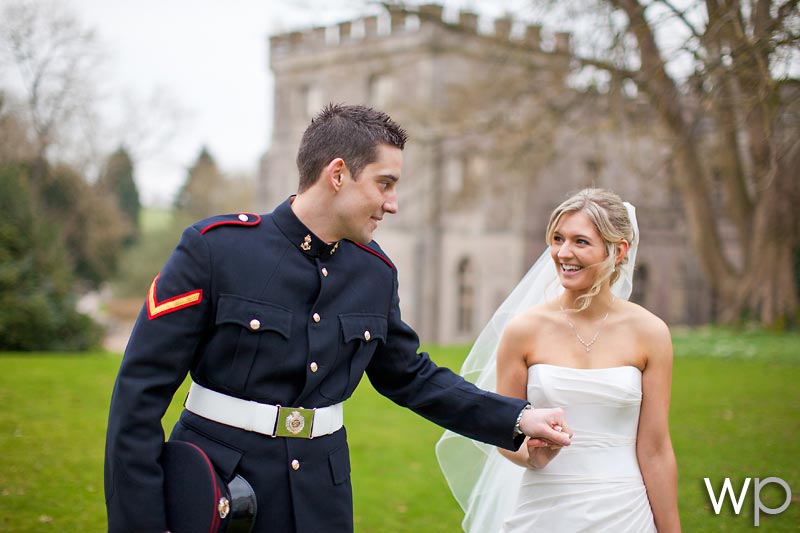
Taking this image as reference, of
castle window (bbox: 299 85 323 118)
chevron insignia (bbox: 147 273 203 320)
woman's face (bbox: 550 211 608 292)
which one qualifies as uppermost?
castle window (bbox: 299 85 323 118)

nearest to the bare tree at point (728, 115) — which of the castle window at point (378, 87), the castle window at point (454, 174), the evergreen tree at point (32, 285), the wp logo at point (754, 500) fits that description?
the wp logo at point (754, 500)

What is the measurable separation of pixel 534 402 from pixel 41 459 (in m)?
5.87

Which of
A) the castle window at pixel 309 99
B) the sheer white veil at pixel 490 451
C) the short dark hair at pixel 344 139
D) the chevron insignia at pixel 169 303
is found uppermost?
the castle window at pixel 309 99

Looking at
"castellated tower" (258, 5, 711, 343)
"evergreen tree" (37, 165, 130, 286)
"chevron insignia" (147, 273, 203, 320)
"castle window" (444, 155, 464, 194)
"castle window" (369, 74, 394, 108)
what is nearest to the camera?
"chevron insignia" (147, 273, 203, 320)

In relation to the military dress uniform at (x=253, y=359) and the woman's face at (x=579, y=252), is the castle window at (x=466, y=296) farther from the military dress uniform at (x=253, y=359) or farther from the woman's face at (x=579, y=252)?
the military dress uniform at (x=253, y=359)

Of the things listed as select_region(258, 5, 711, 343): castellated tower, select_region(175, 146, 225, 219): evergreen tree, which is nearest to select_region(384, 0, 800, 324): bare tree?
select_region(258, 5, 711, 343): castellated tower

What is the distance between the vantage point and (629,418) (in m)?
3.58

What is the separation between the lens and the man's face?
3111 millimetres

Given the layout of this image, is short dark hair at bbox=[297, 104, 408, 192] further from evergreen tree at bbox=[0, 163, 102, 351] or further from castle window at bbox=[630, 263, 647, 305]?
castle window at bbox=[630, 263, 647, 305]

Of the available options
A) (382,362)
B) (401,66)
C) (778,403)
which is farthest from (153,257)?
(382,362)

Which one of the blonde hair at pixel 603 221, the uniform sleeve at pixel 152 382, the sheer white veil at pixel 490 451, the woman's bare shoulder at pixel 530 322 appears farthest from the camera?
the sheer white veil at pixel 490 451

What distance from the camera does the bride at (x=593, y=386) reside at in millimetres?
3520

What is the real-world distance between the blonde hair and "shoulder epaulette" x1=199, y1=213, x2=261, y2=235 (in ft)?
3.91

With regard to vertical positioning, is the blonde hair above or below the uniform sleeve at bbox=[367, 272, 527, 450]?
above
